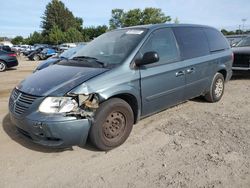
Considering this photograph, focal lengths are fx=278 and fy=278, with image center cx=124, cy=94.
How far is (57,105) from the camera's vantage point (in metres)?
3.54

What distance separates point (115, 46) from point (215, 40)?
2.75 m

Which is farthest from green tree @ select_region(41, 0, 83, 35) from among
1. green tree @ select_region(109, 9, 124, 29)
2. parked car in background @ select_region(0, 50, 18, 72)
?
parked car in background @ select_region(0, 50, 18, 72)

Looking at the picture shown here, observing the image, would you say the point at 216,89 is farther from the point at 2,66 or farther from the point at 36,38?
the point at 36,38

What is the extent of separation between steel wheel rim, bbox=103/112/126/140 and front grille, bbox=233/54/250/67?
683 centimetres

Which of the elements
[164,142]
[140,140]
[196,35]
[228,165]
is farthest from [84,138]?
[196,35]

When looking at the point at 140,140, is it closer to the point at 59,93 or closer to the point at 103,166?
the point at 103,166

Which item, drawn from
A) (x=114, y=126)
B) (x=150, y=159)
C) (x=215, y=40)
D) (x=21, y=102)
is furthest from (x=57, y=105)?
(x=215, y=40)

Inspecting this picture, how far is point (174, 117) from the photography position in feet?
17.4

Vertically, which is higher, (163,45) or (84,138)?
(163,45)

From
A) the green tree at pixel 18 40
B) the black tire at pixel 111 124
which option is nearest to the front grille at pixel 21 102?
the black tire at pixel 111 124

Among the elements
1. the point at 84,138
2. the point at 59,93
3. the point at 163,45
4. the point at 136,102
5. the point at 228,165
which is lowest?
the point at 228,165

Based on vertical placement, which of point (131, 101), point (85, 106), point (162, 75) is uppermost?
point (162, 75)

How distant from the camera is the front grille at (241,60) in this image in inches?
368

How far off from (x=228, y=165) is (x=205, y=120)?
172 centimetres
